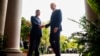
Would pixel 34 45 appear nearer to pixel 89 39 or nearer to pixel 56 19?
pixel 56 19

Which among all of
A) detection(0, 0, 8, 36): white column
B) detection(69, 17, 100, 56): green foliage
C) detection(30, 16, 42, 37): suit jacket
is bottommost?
detection(69, 17, 100, 56): green foliage

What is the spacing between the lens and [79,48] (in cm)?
637

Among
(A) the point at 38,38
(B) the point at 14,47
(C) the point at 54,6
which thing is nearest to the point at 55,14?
(C) the point at 54,6

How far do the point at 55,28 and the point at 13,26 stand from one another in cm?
306

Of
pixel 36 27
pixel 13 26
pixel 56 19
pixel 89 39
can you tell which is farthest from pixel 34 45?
pixel 89 39

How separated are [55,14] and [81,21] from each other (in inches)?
391

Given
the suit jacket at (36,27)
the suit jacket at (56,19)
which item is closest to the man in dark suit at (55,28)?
the suit jacket at (56,19)

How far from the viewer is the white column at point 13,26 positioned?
16.6 metres

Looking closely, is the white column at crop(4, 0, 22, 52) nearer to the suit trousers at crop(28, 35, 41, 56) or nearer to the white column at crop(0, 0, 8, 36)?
the suit trousers at crop(28, 35, 41, 56)

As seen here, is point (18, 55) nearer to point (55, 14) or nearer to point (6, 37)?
point (6, 37)

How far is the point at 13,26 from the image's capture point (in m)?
16.8

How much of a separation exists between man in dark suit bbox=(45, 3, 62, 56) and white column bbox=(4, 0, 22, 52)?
2492mm

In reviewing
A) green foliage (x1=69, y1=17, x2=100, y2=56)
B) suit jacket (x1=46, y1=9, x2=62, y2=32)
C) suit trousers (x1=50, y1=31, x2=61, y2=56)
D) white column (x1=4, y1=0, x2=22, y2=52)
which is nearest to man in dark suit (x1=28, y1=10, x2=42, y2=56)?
white column (x1=4, y1=0, x2=22, y2=52)

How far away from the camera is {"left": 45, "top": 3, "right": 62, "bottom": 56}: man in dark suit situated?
16234 millimetres
